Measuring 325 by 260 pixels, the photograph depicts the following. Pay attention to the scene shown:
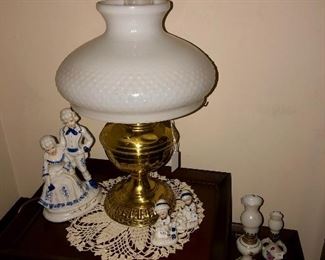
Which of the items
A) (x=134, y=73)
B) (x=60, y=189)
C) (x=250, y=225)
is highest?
(x=134, y=73)

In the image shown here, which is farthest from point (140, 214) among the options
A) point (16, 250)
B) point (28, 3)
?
point (28, 3)

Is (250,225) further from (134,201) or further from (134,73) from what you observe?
(134,73)

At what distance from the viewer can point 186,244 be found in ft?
2.84

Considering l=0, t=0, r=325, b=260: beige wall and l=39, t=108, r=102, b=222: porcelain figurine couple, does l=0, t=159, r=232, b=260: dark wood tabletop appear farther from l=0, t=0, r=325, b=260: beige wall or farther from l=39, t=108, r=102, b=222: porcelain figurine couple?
l=0, t=0, r=325, b=260: beige wall

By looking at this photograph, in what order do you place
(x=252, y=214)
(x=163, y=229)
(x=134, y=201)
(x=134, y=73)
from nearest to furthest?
(x=134, y=73) → (x=163, y=229) → (x=134, y=201) → (x=252, y=214)

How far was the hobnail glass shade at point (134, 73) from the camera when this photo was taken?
2.16ft

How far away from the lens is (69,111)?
897 millimetres

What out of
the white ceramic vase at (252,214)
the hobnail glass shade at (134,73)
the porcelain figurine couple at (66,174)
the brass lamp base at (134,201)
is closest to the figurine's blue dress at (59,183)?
the porcelain figurine couple at (66,174)

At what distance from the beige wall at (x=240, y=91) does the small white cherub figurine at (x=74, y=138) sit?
0.82ft

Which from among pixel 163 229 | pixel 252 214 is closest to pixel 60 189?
pixel 163 229

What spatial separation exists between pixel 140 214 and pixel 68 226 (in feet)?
0.61

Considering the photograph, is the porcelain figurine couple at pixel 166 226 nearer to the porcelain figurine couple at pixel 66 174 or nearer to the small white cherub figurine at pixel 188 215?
the small white cherub figurine at pixel 188 215

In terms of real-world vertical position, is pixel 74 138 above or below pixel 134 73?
below

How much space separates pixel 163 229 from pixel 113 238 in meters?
0.13
